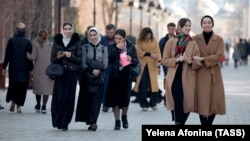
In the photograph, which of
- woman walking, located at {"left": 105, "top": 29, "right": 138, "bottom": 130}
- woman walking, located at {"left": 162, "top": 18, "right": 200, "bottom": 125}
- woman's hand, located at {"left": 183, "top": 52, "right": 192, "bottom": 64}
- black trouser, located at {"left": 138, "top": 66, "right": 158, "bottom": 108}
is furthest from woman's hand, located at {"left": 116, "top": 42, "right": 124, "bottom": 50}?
black trouser, located at {"left": 138, "top": 66, "right": 158, "bottom": 108}

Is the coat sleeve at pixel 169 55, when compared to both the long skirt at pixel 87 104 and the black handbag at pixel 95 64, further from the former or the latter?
the long skirt at pixel 87 104

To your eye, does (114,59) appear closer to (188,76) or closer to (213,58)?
(188,76)

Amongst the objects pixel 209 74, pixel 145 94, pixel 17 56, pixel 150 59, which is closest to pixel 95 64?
pixel 209 74

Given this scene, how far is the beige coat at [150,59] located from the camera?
23969 mm

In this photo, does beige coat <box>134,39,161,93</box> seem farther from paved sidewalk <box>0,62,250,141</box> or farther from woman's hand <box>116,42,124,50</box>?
woman's hand <box>116,42,124,50</box>

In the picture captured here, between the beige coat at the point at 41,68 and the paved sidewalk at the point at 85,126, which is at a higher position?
the beige coat at the point at 41,68

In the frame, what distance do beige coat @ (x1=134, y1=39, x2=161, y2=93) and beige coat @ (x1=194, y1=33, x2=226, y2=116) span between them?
7284 mm

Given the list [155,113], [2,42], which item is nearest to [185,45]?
[155,113]

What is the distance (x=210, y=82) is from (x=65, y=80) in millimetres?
3104

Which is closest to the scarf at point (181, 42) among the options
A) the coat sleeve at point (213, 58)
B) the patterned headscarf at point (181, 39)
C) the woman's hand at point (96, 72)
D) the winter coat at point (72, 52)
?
the patterned headscarf at point (181, 39)

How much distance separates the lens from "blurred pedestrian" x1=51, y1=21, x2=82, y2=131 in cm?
1850

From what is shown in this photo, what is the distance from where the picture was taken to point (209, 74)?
16641mm

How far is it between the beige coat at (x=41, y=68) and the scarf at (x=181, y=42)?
22.1ft

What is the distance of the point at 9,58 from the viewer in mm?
22625
